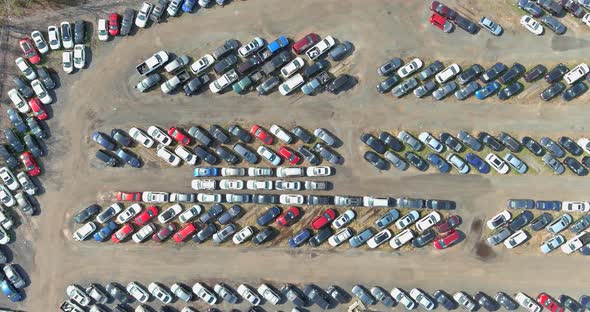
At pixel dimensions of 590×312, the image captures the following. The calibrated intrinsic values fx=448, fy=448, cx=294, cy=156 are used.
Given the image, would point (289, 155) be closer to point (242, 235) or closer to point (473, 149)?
point (242, 235)

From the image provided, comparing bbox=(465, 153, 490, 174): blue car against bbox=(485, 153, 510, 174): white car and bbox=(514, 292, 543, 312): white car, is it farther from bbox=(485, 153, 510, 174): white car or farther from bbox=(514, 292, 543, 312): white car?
bbox=(514, 292, 543, 312): white car

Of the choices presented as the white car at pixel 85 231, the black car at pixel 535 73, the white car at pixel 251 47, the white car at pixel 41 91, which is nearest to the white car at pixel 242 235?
the white car at pixel 85 231

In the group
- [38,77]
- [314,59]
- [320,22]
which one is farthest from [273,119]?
[38,77]

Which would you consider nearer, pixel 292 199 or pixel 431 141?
pixel 431 141

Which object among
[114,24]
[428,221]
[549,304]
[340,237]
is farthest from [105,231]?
[549,304]

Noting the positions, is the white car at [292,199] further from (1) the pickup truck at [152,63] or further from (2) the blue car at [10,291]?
(2) the blue car at [10,291]
